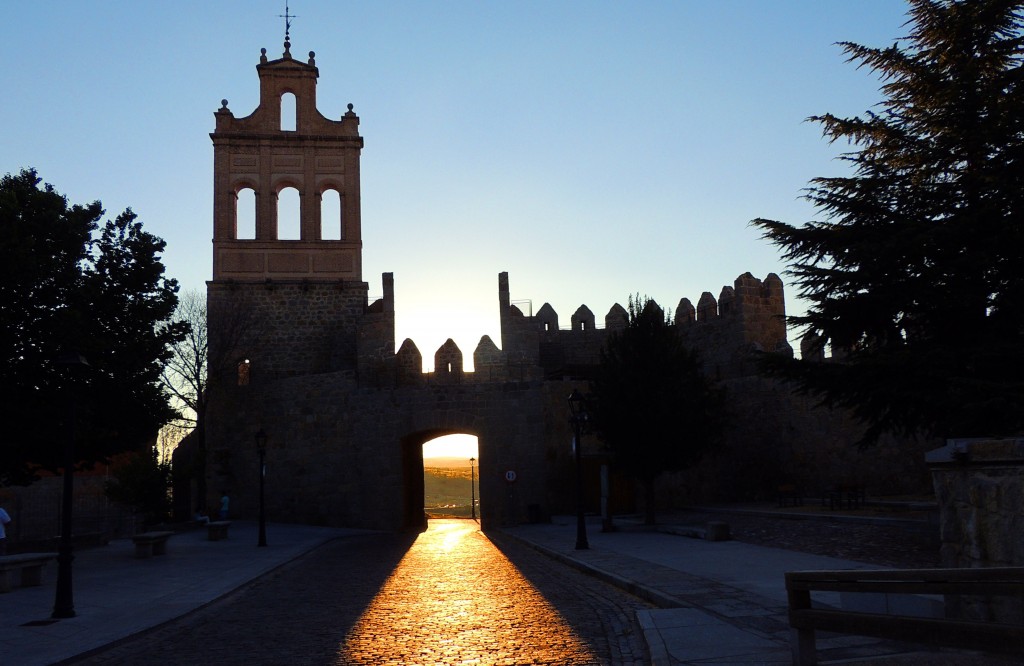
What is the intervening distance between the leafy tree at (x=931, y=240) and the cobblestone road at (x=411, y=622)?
5675 mm

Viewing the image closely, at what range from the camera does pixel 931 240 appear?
1328 cm

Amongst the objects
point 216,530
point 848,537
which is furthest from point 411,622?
point 216,530

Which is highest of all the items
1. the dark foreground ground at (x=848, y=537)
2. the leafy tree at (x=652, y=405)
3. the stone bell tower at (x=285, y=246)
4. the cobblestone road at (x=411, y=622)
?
the stone bell tower at (x=285, y=246)

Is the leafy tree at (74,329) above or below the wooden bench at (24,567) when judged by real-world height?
above

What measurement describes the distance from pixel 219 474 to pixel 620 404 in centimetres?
1430

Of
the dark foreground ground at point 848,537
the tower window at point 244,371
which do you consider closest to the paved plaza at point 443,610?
the dark foreground ground at point 848,537

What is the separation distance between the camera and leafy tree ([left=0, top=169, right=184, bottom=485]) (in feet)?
52.4

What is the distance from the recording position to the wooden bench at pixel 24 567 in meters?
12.8

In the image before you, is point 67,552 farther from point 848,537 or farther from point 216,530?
point 216,530

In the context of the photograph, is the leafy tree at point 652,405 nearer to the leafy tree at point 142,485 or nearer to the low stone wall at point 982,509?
the leafy tree at point 142,485

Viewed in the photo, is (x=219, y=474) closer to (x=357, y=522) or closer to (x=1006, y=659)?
(x=357, y=522)

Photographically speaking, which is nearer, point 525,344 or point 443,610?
point 443,610

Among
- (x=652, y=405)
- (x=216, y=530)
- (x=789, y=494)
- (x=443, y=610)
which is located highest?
(x=652, y=405)

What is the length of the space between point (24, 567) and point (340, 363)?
58.9ft
